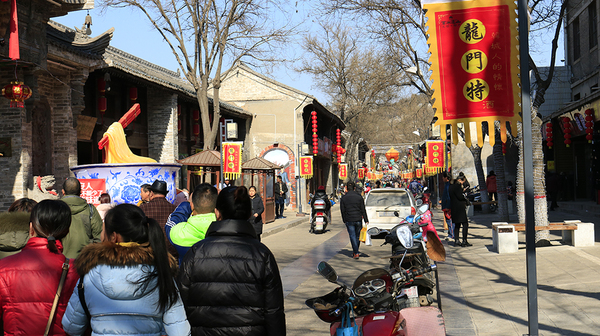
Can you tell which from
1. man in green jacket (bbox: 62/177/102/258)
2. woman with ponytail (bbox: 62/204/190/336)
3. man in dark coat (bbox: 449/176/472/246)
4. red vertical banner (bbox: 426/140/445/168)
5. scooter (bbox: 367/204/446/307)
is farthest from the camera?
red vertical banner (bbox: 426/140/445/168)

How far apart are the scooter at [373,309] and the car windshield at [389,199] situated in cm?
1136

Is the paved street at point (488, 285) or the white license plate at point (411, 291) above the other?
the white license plate at point (411, 291)

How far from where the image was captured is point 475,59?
6.48 meters

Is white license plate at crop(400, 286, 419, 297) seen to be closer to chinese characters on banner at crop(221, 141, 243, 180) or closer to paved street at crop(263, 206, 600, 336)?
paved street at crop(263, 206, 600, 336)

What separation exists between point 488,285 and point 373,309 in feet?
16.9

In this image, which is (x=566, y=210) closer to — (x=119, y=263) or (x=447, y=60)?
(x=447, y=60)

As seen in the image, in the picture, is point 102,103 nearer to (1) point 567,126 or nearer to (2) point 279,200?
(2) point 279,200

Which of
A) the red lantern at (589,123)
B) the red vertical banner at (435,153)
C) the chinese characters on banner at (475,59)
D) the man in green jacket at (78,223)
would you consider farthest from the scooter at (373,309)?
the red vertical banner at (435,153)

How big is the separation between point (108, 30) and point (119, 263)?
12785mm

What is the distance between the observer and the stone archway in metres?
33.4

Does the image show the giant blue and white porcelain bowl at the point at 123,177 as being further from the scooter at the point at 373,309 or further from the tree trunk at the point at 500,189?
the tree trunk at the point at 500,189

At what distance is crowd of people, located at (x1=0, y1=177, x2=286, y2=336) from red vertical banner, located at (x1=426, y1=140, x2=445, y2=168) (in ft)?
80.9

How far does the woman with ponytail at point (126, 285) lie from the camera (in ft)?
9.18

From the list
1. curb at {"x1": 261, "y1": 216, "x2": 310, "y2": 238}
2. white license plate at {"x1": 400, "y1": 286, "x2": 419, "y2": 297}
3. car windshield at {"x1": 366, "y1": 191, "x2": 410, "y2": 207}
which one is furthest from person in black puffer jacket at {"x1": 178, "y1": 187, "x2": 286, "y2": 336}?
curb at {"x1": 261, "y1": 216, "x2": 310, "y2": 238}
